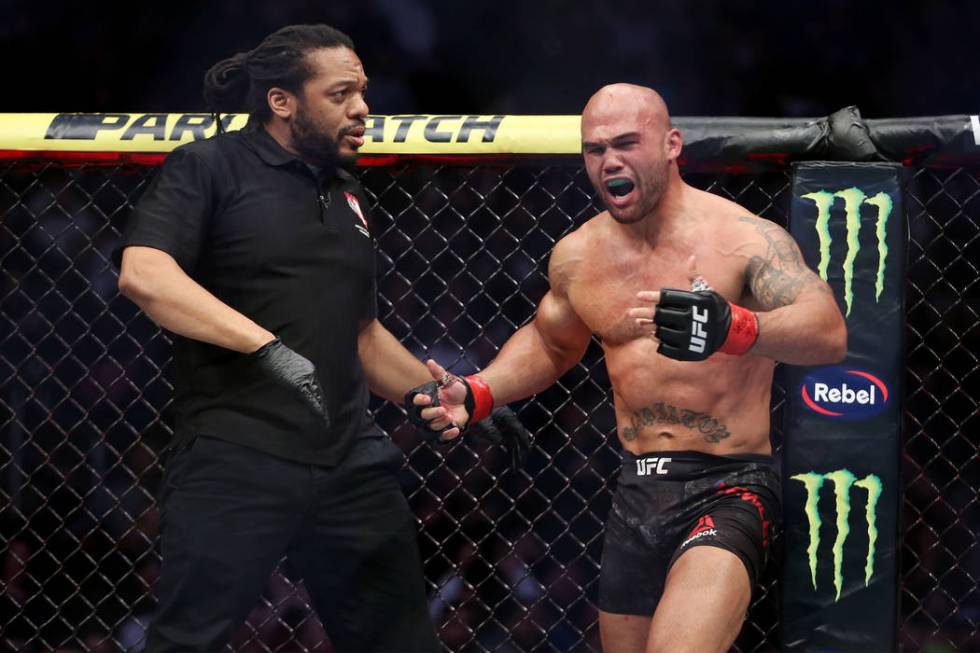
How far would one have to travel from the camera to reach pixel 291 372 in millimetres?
1896

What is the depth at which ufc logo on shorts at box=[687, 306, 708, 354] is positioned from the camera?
1.87m

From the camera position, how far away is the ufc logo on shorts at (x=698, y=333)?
1.87 meters

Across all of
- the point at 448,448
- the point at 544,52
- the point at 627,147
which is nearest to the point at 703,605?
the point at 627,147

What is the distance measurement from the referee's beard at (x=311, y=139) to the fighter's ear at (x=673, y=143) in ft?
1.98

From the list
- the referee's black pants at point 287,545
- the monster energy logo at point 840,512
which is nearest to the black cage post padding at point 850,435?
the monster energy logo at point 840,512

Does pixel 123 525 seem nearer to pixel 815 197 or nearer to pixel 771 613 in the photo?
pixel 771 613

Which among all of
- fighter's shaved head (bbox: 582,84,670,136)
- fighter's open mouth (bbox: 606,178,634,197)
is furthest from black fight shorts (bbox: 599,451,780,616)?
fighter's shaved head (bbox: 582,84,670,136)

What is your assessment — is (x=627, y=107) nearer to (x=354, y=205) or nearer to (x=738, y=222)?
(x=738, y=222)

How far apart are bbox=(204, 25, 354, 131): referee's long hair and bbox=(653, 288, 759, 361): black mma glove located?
2.60 ft

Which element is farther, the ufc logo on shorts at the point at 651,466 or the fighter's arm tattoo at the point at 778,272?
the ufc logo on shorts at the point at 651,466

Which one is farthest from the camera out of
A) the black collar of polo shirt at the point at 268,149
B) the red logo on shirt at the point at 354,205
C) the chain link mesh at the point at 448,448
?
the chain link mesh at the point at 448,448

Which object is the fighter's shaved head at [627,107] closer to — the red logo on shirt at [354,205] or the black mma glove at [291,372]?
the red logo on shirt at [354,205]

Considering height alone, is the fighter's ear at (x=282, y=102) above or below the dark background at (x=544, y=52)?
below

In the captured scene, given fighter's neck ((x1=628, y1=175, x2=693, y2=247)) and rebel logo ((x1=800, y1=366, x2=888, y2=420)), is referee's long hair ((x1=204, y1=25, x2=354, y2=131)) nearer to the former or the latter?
fighter's neck ((x1=628, y1=175, x2=693, y2=247))
